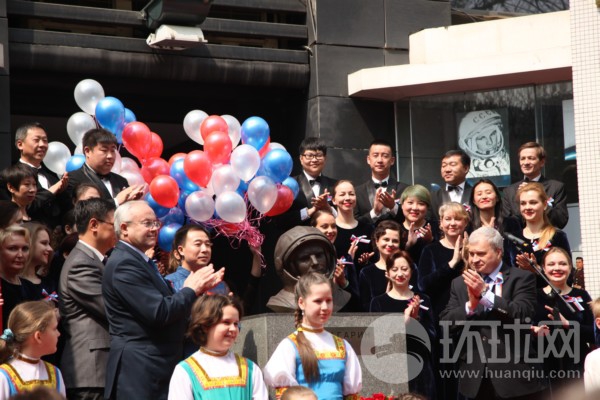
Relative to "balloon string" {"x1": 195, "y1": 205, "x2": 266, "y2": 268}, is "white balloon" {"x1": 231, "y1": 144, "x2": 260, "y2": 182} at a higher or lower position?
higher

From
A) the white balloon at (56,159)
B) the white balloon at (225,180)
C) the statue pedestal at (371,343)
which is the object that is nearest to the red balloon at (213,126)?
the white balloon at (225,180)

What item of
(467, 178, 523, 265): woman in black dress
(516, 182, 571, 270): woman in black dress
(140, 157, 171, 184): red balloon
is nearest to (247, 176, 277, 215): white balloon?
(140, 157, 171, 184): red balloon

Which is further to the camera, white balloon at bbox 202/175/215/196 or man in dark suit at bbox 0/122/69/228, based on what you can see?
white balloon at bbox 202/175/215/196

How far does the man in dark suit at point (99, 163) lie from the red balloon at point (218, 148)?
0.88m

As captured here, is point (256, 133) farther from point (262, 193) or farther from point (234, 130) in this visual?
point (262, 193)

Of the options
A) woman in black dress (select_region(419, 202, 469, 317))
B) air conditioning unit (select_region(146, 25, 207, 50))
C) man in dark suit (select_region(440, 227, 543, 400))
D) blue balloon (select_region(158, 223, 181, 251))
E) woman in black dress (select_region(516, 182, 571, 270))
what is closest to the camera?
man in dark suit (select_region(440, 227, 543, 400))

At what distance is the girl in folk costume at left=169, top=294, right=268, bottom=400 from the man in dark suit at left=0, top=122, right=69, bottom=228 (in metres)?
2.99

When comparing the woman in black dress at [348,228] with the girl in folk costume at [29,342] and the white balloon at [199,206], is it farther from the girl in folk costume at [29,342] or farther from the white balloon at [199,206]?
the girl in folk costume at [29,342]

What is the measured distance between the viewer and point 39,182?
30.0 feet

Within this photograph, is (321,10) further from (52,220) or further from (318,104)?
(52,220)

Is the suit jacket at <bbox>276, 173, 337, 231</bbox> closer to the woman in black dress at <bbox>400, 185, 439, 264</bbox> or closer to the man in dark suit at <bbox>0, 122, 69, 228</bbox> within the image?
the woman in black dress at <bbox>400, 185, 439, 264</bbox>

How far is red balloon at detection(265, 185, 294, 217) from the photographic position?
9547mm

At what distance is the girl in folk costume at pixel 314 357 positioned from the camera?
634cm

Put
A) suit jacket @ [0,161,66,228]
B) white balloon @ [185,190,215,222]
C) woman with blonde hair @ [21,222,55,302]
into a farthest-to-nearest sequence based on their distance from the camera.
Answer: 1. white balloon @ [185,190,215,222]
2. suit jacket @ [0,161,66,228]
3. woman with blonde hair @ [21,222,55,302]
